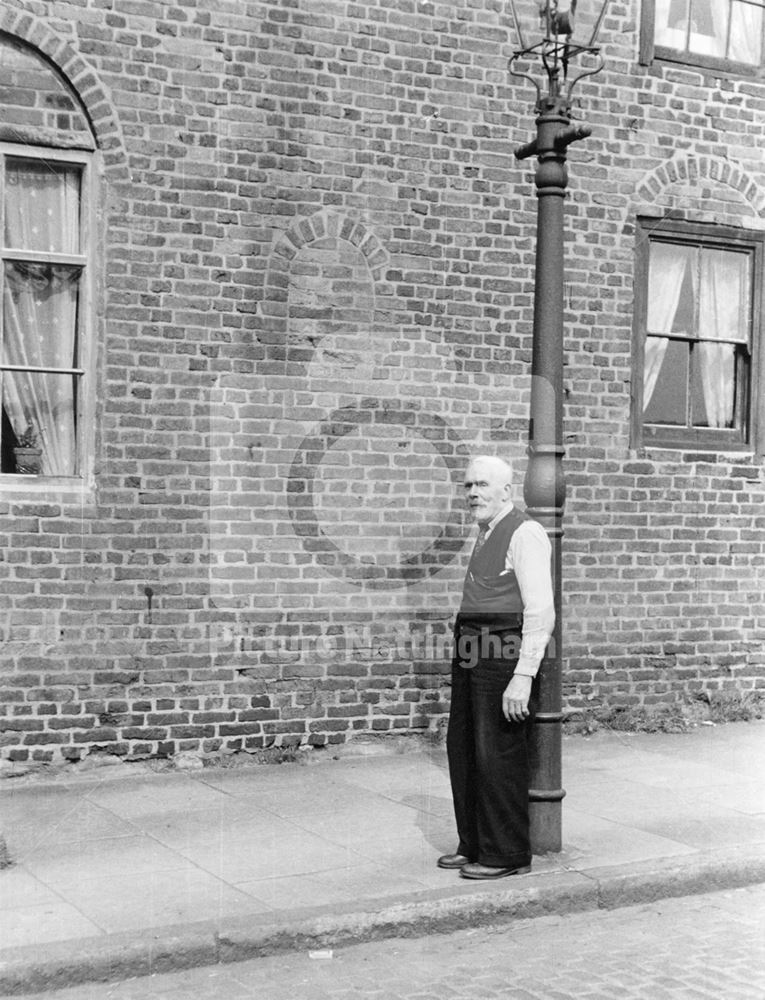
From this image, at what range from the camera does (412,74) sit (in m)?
8.85

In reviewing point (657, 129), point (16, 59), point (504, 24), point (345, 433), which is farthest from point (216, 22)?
point (657, 129)

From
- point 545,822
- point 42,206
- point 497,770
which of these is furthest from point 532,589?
point 42,206

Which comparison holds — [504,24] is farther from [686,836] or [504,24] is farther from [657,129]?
[686,836]

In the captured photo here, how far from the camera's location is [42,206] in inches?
318

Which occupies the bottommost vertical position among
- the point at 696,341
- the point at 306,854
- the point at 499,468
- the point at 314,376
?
the point at 306,854

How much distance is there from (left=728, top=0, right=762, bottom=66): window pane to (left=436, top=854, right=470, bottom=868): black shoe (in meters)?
6.78

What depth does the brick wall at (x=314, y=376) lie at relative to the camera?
809cm

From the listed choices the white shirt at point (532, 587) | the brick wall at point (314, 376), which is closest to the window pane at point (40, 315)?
the brick wall at point (314, 376)

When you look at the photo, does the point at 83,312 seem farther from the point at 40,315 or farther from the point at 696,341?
the point at 696,341

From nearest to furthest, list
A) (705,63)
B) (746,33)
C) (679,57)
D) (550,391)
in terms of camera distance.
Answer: (550,391), (679,57), (705,63), (746,33)

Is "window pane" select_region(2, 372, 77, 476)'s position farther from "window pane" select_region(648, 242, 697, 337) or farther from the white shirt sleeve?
"window pane" select_region(648, 242, 697, 337)

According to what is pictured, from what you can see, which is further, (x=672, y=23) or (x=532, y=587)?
(x=672, y=23)

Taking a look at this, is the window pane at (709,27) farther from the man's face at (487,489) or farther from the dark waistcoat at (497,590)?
the dark waistcoat at (497,590)

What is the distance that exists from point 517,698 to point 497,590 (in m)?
0.52
